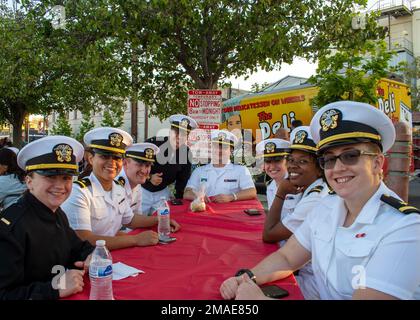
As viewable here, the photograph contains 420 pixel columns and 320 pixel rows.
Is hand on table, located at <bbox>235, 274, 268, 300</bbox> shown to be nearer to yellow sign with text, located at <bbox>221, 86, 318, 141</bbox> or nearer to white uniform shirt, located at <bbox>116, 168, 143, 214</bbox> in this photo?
white uniform shirt, located at <bbox>116, 168, 143, 214</bbox>

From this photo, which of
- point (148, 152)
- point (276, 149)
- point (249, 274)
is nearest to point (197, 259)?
point (249, 274)

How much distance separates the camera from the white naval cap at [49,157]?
6.52 feet

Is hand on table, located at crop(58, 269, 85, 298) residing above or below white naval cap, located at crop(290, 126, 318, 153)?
below

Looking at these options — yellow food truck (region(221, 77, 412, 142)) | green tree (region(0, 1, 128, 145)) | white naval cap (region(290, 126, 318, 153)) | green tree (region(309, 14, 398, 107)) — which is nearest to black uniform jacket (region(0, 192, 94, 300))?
white naval cap (region(290, 126, 318, 153))

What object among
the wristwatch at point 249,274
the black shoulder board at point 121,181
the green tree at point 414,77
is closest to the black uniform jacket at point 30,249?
the wristwatch at point 249,274

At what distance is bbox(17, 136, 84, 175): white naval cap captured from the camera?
1986 millimetres

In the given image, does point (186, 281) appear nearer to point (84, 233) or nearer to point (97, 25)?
point (84, 233)

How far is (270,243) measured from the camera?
2623 millimetres

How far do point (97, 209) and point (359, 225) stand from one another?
189 centimetres

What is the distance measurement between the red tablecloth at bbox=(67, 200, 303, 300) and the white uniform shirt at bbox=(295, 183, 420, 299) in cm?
23

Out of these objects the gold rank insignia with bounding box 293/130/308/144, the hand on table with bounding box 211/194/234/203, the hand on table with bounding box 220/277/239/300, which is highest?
the gold rank insignia with bounding box 293/130/308/144

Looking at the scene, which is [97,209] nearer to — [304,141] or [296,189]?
[296,189]

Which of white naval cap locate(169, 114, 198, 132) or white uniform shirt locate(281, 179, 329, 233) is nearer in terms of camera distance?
white uniform shirt locate(281, 179, 329, 233)

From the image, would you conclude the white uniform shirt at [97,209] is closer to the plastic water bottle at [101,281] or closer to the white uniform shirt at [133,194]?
the white uniform shirt at [133,194]
